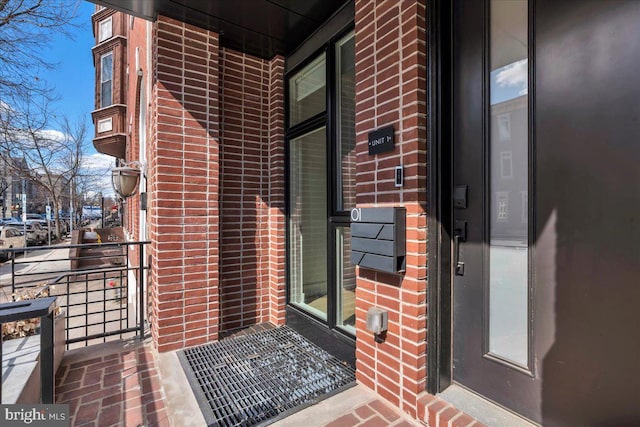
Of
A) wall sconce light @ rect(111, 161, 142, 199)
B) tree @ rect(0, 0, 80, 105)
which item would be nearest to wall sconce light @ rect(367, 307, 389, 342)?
wall sconce light @ rect(111, 161, 142, 199)

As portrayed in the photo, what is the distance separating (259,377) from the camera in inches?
87.0

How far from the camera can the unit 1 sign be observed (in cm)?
183

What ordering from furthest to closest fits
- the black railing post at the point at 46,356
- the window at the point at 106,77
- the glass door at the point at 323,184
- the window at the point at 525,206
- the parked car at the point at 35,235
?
1. the parked car at the point at 35,235
2. the window at the point at 106,77
3. the glass door at the point at 323,184
4. the window at the point at 525,206
5. the black railing post at the point at 46,356

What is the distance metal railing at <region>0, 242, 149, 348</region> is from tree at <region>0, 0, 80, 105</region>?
3026mm

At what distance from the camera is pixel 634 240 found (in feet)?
3.77

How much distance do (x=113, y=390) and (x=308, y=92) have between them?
2.94 m

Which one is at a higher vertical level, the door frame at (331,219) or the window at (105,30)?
the window at (105,30)

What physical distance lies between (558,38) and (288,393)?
2413 millimetres

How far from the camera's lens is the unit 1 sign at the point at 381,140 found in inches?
71.9

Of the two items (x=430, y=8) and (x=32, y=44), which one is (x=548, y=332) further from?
(x=32, y=44)

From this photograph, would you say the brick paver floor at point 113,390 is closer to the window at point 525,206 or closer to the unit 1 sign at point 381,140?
the unit 1 sign at point 381,140

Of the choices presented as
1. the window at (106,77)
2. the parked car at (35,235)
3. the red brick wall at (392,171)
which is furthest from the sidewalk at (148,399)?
the parked car at (35,235)

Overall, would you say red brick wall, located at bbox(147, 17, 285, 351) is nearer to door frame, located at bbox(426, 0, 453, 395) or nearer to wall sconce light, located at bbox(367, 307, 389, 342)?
wall sconce light, located at bbox(367, 307, 389, 342)

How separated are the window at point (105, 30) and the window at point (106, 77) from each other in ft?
2.29
